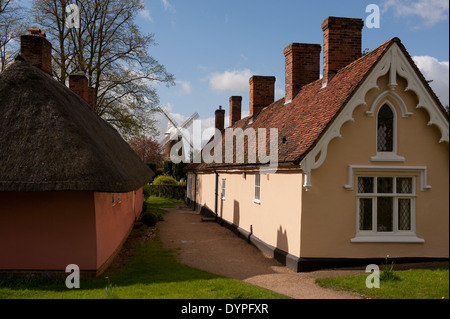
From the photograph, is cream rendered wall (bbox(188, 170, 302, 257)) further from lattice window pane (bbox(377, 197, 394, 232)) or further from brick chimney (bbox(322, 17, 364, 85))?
brick chimney (bbox(322, 17, 364, 85))

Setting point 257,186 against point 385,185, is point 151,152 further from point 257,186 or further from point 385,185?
point 385,185

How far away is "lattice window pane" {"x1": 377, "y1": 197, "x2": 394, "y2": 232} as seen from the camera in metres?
11.1

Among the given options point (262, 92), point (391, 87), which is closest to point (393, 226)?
point (391, 87)

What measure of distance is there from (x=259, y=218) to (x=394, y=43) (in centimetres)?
746

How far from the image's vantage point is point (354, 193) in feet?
35.7

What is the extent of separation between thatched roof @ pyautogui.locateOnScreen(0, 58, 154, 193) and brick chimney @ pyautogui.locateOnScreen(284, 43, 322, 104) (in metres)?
10.1

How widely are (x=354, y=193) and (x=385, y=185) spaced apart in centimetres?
104

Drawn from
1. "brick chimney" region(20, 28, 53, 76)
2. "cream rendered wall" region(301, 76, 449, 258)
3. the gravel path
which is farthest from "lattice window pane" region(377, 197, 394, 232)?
"brick chimney" region(20, 28, 53, 76)

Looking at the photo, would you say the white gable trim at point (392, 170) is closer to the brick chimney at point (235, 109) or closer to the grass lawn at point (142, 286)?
the grass lawn at point (142, 286)

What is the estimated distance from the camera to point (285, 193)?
11922 millimetres

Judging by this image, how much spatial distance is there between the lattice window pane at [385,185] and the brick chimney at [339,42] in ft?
15.7
